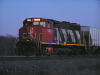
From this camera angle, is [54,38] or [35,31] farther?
[54,38]

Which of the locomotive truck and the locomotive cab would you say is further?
the locomotive cab

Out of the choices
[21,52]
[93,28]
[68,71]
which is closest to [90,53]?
[93,28]

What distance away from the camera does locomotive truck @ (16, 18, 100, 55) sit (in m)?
20.1

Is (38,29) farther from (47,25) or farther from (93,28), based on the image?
(93,28)

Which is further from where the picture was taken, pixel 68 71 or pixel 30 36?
pixel 30 36

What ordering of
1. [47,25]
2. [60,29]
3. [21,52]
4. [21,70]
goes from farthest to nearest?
1. [60,29]
2. [47,25]
3. [21,52]
4. [21,70]

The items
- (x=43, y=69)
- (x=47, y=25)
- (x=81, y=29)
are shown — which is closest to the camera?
(x=43, y=69)

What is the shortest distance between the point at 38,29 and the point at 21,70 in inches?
460

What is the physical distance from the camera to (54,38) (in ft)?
72.6

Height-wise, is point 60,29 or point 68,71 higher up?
point 60,29

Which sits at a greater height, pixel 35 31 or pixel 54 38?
pixel 35 31

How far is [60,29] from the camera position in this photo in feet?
76.3

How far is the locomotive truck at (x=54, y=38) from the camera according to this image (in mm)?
20081

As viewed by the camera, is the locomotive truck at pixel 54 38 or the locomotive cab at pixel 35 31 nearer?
the locomotive truck at pixel 54 38
